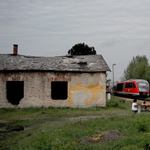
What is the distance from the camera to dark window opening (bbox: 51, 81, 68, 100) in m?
19.0

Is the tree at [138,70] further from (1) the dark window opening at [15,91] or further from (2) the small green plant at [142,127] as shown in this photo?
(2) the small green plant at [142,127]

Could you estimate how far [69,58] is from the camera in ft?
70.7

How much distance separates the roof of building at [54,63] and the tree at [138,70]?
3465cm

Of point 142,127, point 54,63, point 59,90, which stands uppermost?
point 54,63

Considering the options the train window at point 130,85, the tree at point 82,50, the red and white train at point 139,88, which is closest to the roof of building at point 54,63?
the red and white train at point 139,88

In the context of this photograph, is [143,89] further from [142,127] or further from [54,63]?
[142,127]

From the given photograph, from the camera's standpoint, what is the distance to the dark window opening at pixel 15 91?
18875mm

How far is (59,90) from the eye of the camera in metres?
19.1

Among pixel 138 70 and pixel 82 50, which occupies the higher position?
pixel 82 50

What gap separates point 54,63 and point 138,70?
40.4 metres

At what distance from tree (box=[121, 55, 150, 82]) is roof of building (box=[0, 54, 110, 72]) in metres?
34.6

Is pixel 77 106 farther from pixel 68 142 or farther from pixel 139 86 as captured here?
pixel 139 86

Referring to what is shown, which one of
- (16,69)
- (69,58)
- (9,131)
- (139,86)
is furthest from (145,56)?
(9,131)

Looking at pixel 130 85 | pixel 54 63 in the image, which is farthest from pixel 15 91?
pixel 130 85
